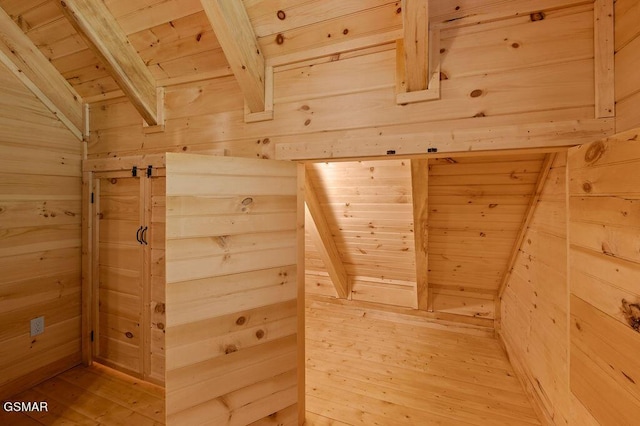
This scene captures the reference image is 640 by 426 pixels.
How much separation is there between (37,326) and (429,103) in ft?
10.6

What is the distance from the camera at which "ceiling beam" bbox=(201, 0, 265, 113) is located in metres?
1.31

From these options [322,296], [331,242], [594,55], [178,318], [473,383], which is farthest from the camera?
[322,296]

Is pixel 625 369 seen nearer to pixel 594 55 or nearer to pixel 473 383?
pixel 594 55

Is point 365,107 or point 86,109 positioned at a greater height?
point 86,109

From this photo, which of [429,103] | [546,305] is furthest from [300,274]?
[546,305]

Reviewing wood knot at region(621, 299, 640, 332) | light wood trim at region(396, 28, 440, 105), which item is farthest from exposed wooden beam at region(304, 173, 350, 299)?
wood knot at region(621, 299, 640, 332)

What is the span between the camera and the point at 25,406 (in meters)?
1.92

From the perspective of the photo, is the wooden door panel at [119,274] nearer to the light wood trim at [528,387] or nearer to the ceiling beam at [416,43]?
the ceiling beam at [416,43]

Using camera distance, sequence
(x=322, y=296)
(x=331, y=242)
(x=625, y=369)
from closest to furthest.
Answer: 1. (x=625, y=369)
2. (x=331, y=242)
3. (x=322, y=296)

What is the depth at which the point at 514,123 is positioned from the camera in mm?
1175

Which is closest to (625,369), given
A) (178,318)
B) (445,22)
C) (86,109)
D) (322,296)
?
(445,22)

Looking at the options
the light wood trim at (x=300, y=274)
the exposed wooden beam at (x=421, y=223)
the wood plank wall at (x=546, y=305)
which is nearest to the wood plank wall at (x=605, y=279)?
the wood plank wall at (x=546, y=305)

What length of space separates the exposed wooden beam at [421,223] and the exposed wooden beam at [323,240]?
35.7 inches

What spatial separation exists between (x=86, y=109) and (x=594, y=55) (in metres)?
3.36
